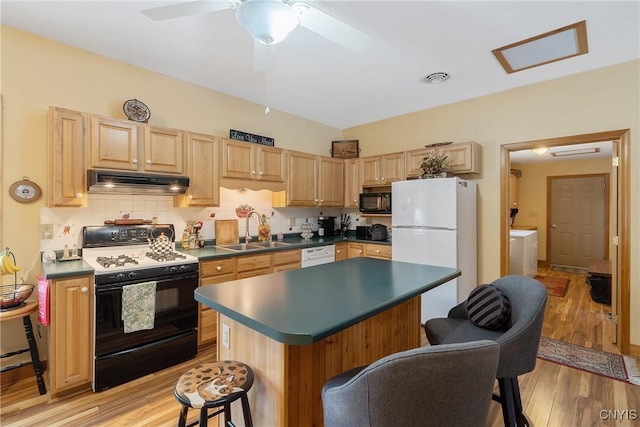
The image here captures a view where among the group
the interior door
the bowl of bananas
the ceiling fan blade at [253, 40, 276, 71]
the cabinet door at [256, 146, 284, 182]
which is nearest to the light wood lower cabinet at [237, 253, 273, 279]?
the cabinet door at [256, 146, 284, 182]

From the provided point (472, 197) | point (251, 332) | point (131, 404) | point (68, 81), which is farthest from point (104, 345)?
point (472, 197)

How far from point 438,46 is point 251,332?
8.47 feet

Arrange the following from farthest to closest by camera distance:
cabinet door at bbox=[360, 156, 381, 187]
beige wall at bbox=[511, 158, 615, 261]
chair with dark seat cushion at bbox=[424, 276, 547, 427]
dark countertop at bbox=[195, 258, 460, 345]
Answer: beige wall at bbox=[511, 158, 615, 261]
cabinet door at bbox=[360, 156, 381, 187]
chair with dark seat cushion at bbox=[424, 276, 547, 427]
dark countertop at bbox=[195, 258, 460, 345]

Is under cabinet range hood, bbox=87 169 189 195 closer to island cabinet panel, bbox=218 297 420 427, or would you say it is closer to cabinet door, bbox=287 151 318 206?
cabinet door, bbox=287 151 318 206

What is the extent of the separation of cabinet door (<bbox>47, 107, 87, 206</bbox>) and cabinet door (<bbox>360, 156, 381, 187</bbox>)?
10.5 feet

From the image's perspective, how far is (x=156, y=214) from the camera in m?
3.02

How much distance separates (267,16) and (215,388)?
5.85ft

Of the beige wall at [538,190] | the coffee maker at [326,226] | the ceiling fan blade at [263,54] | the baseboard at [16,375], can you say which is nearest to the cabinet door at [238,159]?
the ceiling fan blade at [263,54]

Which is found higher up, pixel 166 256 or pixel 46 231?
pixel 46 231

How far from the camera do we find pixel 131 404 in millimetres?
2053

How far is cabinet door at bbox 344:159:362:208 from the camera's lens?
4.43m

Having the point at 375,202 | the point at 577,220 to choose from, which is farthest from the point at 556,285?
the point at 375,202

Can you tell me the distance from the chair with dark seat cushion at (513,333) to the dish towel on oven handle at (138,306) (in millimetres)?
2042

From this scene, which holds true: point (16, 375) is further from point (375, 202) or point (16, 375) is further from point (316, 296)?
point (375, 202)
